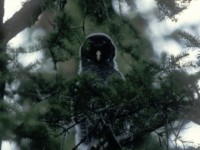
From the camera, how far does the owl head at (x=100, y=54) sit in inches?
208

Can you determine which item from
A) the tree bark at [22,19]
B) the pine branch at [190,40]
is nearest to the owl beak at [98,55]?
the tree bark at [22,19]

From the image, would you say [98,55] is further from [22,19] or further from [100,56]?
[22,19]

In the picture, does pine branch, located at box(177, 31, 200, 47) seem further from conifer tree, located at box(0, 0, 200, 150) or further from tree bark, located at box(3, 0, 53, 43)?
tree bark, located at box(3, 0, 53, 43)

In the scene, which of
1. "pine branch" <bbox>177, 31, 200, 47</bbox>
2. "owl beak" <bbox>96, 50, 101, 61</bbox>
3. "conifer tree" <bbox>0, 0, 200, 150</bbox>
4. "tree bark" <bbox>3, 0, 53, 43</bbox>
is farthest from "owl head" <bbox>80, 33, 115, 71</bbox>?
"pine branch" <bbox>177, 31, 200, 47</bbox>

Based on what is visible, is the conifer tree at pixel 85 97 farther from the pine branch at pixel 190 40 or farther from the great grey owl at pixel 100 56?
the great grey owl at pixel 100 56

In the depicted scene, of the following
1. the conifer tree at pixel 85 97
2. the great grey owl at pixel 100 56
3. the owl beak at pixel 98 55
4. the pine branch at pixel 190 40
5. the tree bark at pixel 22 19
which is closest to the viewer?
the conifer tree at pixel 85 97

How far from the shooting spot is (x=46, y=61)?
268 cm

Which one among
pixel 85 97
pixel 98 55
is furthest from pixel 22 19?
pixel 98 55

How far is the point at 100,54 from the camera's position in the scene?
17.8 ft

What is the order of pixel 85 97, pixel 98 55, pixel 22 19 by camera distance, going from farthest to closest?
pixel 98 55
pixel 22 19
pixel 85 97

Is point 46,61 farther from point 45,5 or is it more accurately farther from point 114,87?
point 45,5

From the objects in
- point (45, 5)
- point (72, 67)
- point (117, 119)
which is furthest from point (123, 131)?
point (72, 67)

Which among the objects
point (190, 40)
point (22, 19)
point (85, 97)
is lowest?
point (85, 97)

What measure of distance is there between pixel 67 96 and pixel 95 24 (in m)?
1.52
